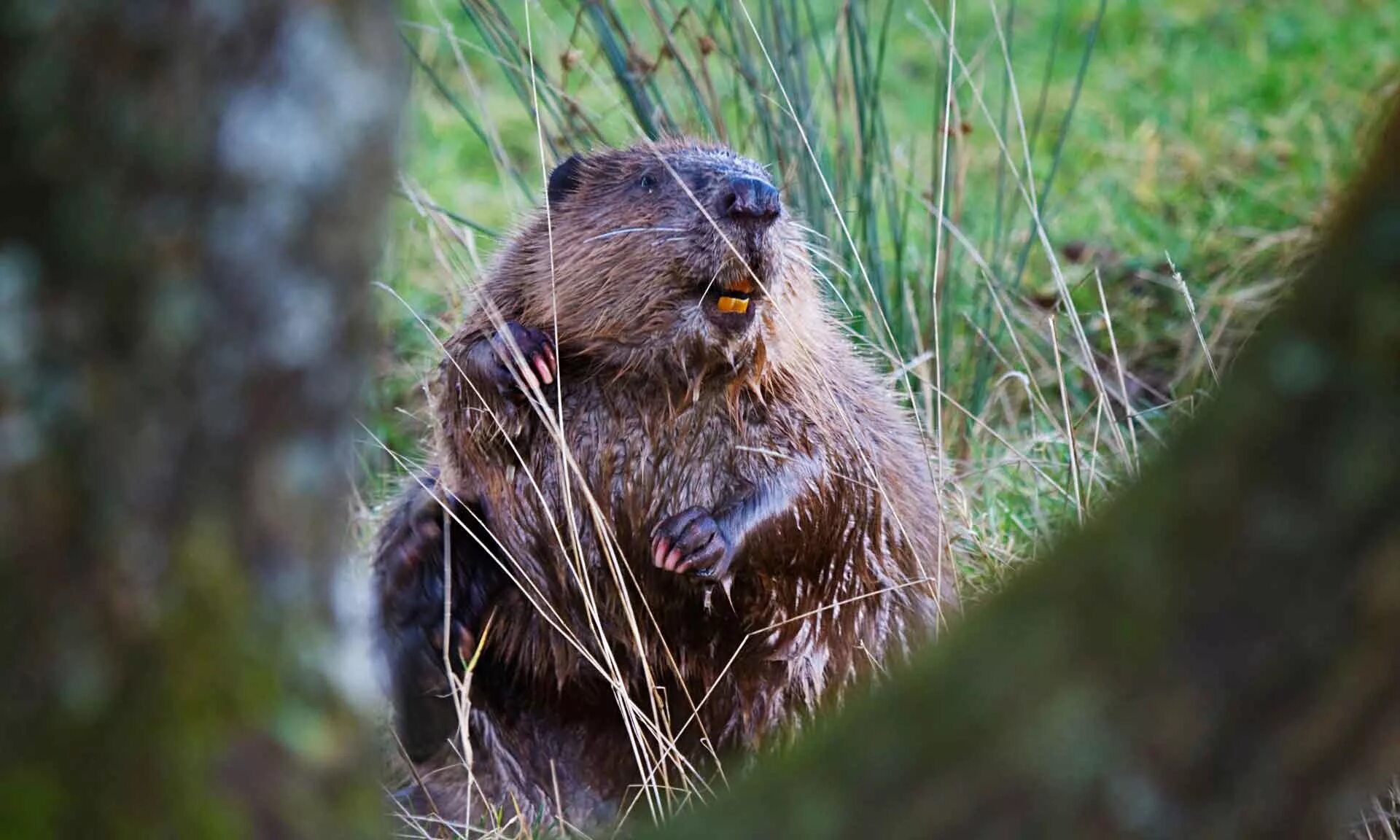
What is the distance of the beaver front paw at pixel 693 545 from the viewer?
112 inches

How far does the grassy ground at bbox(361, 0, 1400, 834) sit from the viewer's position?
3529 mm

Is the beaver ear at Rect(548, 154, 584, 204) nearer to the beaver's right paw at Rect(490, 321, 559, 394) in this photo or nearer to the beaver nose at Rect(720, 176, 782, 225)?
the beaver's right paw at Rect(490, 321, 559, 394)

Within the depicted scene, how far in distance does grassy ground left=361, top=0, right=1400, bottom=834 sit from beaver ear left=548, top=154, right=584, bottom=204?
16 centimetres

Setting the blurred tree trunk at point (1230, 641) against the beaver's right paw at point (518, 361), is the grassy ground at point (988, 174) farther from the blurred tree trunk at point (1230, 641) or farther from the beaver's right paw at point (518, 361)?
the blurred tree trunk at point (1230, 641)

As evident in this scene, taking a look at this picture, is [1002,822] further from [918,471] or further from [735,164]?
[918,471]

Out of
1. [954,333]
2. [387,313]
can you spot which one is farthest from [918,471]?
[387,313]

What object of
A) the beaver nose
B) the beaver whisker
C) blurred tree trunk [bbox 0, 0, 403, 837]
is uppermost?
blurred tree trunk [bbox 0, 0, 403, 837]

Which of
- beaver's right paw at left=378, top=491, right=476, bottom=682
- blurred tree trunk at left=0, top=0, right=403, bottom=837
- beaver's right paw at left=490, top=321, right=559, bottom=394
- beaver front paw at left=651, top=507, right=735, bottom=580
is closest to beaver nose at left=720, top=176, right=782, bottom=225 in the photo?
beaver's right paw at left=490, top=321, right=559, bottom=394

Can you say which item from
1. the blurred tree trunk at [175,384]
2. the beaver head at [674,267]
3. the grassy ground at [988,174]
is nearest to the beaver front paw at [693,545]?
the beaver head at [674,267]

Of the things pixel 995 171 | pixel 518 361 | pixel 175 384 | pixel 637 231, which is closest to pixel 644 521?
pixel 518 361

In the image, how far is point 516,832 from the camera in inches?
116

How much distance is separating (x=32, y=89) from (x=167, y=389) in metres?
0.19

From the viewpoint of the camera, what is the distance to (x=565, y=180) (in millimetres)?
3287

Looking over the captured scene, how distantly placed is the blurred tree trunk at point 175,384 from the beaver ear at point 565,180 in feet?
7.38
